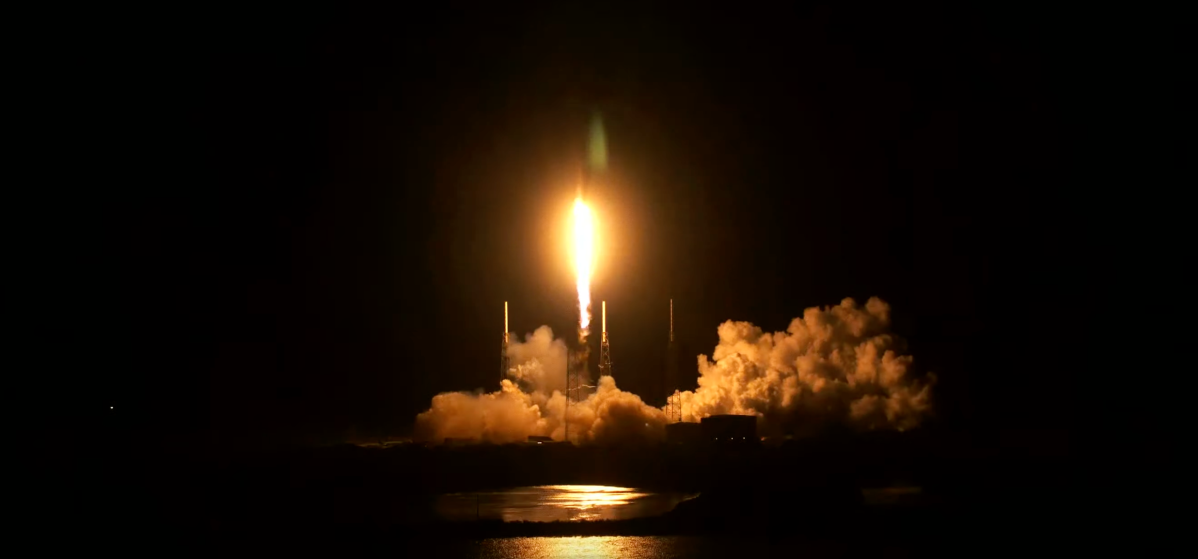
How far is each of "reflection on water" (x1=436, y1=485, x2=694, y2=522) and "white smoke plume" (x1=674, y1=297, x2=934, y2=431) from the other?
59.8ft

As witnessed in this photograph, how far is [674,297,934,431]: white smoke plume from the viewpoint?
2495 inches

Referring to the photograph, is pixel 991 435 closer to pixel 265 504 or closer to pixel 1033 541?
pixel 1033 541

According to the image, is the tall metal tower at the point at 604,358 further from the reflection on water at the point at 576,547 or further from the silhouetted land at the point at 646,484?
the reflection on water at the point at 576,547

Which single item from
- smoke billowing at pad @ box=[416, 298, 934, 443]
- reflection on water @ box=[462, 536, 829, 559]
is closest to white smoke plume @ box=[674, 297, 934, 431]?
smoke billowing at pad @ box=[416, 298, 934, 443]

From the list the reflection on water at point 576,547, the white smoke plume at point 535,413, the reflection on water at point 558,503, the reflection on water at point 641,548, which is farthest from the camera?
the white smoke plume at point 535,413

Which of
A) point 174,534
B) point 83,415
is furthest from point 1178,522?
point 83,415

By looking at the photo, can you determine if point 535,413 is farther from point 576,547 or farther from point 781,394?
point 576,547

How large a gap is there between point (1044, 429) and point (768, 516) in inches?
1529

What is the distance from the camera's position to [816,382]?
207 ft

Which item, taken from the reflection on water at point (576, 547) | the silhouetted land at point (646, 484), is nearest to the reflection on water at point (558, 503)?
the silhouetted land at point (646, 484)

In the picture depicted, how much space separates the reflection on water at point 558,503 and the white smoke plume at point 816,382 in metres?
18.2

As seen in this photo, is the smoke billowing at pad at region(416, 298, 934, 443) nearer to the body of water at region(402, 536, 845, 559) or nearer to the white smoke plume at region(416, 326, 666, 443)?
the white smoke plume at region(416, 326, 666, 443)

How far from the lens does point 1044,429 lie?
63719 millimetres

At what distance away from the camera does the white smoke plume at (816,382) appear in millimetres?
63375
